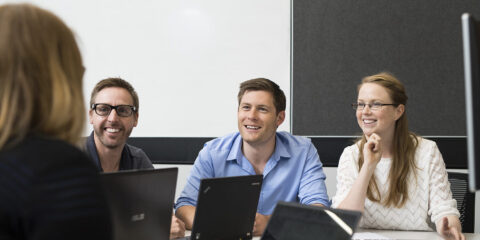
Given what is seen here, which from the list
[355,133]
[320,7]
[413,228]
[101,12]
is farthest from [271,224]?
[101,12]

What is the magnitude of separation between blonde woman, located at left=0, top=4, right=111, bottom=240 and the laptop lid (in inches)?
28.4

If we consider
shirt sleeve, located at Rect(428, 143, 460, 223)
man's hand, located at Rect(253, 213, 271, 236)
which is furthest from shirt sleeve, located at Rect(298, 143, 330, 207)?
shirt sleeve, located at Rect(428, 143, 460, 223)

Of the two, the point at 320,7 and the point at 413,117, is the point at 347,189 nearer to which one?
the point at 413,117

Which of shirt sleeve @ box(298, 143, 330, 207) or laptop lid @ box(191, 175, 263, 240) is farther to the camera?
shirt sleeve @ box(298, 143, 330, 207)

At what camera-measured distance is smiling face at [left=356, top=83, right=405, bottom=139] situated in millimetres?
2449

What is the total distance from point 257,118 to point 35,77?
169 centimetres

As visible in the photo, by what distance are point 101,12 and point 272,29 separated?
149 cm

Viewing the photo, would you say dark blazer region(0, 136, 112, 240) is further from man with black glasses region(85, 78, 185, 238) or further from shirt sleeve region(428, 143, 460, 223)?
shirt sleeve region(428, 143, 460, 223)

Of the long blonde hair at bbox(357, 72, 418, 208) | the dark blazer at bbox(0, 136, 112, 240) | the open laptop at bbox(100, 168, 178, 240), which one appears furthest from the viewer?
the long blonde hair at bbox(357, 72, 418, 208)

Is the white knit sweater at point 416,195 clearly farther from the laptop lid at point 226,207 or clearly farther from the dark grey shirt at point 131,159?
the dark grey shirt at point 131,159

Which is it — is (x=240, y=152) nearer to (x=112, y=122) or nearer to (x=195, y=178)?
(x=195, y=178)

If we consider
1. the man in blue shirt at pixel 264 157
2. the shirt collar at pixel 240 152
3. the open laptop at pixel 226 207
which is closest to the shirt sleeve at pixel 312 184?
the man in blue shirt at pixel 264 157

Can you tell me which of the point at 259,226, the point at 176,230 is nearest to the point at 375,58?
the point at 259,226

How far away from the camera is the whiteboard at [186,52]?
359 cm
